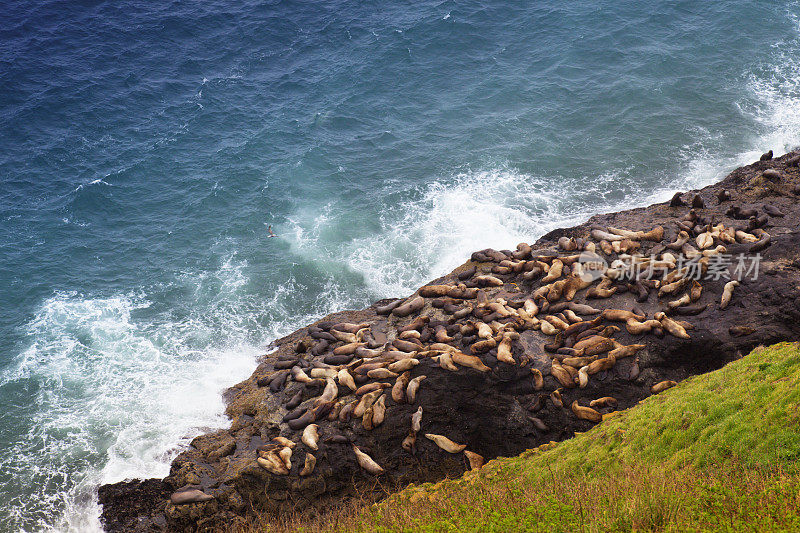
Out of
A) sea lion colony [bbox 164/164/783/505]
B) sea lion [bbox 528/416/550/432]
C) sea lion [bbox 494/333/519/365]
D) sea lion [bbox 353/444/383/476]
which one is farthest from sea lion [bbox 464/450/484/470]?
sea lion [bbox 494/333/519/365]

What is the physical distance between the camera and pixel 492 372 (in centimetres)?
1800

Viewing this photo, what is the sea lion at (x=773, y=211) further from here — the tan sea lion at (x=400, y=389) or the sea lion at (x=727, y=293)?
the tan sea lion at (x=400, y=389)

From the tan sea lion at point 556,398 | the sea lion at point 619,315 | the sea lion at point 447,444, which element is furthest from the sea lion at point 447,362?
the sea lion at point 619,315

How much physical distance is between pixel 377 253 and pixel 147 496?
645 inches

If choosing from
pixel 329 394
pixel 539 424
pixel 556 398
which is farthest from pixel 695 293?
pixel 329 394

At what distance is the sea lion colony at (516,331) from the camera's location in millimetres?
17867

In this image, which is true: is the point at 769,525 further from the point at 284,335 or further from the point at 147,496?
the point at 284,335

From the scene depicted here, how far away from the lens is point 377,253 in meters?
31.8

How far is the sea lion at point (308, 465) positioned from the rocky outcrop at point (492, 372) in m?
→ 0.03

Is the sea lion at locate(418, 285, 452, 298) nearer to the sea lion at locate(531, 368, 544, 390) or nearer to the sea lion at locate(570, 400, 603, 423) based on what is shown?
the sea lion at locate(531, 368, 544, 390)

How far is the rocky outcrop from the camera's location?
1756 cm

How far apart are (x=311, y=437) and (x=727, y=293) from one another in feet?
45.2

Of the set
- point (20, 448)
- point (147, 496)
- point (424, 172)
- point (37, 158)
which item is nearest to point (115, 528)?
point (147, 496)

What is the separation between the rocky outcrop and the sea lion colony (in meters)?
0.05
